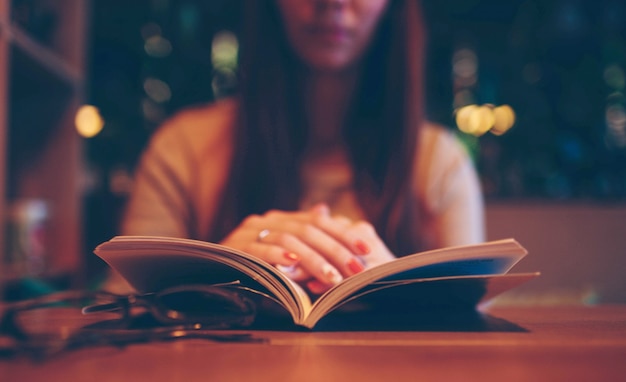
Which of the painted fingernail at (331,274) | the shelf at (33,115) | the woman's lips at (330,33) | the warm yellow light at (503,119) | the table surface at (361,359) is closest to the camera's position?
the table surface at (361,359)

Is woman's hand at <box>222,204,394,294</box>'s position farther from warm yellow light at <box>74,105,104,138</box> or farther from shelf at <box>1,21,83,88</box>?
warm yellow light at <box>74,105,104,138</box>

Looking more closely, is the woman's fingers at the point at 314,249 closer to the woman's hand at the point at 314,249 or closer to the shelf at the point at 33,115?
the woman's hand at the point at 314,249

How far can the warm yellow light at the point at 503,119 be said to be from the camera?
2898 millimetres

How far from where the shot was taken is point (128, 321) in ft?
1.78

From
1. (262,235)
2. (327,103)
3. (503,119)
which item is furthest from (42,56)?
(503,119)

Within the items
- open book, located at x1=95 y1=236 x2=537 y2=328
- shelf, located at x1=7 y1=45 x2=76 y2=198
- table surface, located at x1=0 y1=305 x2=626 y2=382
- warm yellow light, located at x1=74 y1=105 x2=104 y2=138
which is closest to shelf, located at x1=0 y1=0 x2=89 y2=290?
shelf, located at x1=7 y1=45 x2=76 y2=198

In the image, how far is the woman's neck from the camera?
1396 mm

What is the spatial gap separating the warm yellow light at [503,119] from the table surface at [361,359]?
8.03ft

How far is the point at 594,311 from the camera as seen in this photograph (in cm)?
74

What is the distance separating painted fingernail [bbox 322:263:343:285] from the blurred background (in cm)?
206

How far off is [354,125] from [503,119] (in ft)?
5.70

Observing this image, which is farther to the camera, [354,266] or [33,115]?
[33,115]

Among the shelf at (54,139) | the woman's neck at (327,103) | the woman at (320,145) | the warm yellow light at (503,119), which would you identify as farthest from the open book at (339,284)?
the warm yellow light at (503,119)

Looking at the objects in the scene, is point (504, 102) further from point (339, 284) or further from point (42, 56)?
point (339, 284)
